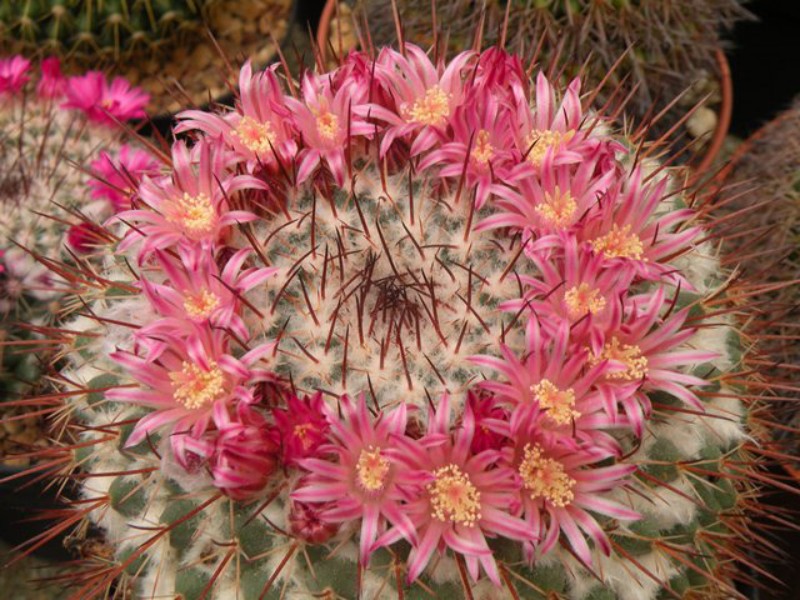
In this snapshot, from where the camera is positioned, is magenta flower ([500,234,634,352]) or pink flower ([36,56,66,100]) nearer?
magenta flower ([500,234,634,352])

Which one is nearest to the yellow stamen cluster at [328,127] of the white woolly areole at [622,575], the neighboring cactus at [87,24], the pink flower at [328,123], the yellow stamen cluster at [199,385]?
the pink flower at [328,123]

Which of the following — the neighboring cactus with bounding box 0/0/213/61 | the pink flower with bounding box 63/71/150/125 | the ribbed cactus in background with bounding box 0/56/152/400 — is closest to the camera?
the ribbed cactus in background with bounding box 0/56/152/400

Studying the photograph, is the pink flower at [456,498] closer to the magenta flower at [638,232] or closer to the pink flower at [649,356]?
the pink flower at [649,356]

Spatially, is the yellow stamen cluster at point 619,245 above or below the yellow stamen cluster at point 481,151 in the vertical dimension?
above

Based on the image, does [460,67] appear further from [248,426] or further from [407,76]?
[248,426]

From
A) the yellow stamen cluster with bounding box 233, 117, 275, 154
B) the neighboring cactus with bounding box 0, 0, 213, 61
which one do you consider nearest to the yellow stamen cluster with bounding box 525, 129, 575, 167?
the yellow stamen cluster with bounding box 233, 117, 275, 154

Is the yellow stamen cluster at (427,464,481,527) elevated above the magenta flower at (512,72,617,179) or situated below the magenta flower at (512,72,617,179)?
below

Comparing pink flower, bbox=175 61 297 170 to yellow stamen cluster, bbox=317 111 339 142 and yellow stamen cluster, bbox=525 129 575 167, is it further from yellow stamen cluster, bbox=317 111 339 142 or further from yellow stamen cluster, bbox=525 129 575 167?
yellow stamen cluster, bbox=525 129 575 167

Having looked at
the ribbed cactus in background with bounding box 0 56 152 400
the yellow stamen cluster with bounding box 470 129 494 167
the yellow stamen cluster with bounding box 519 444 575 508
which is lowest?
the ribbed cactus in background with bounding box 0 56 152 400
